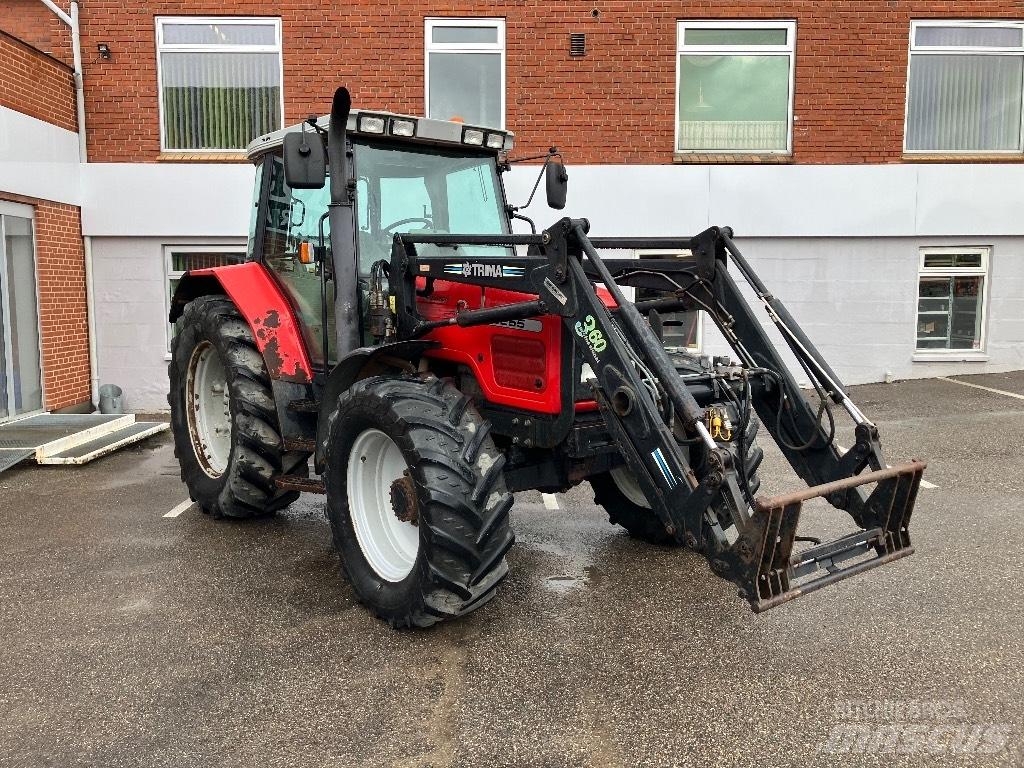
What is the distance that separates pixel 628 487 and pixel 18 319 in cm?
708

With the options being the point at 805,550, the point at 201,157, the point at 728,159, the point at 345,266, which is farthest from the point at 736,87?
the point at 805,550

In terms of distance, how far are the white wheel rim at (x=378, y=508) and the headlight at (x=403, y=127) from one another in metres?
1.67

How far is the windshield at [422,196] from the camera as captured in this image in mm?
4621

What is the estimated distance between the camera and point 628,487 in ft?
16.5

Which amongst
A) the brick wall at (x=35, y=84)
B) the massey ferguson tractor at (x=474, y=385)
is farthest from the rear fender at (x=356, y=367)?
the brick wall at (x=35, y=84)

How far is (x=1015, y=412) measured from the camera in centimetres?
890

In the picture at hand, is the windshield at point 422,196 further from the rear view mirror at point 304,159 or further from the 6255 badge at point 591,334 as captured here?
the 6255 badge at point 591,334

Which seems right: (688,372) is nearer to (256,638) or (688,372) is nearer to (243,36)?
(256,638)

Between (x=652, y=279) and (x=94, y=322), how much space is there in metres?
8.15

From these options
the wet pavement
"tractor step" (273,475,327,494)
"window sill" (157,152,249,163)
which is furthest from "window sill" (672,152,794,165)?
"tractor step" (273,475,327,494)

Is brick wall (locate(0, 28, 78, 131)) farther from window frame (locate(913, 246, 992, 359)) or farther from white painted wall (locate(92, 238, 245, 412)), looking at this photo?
window frame (locate(913, 246, 992, 359))

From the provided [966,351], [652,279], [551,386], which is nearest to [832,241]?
[966,351]

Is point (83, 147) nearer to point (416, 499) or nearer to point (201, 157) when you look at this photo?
point (201, 157)

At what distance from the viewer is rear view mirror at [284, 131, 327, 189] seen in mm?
3939
